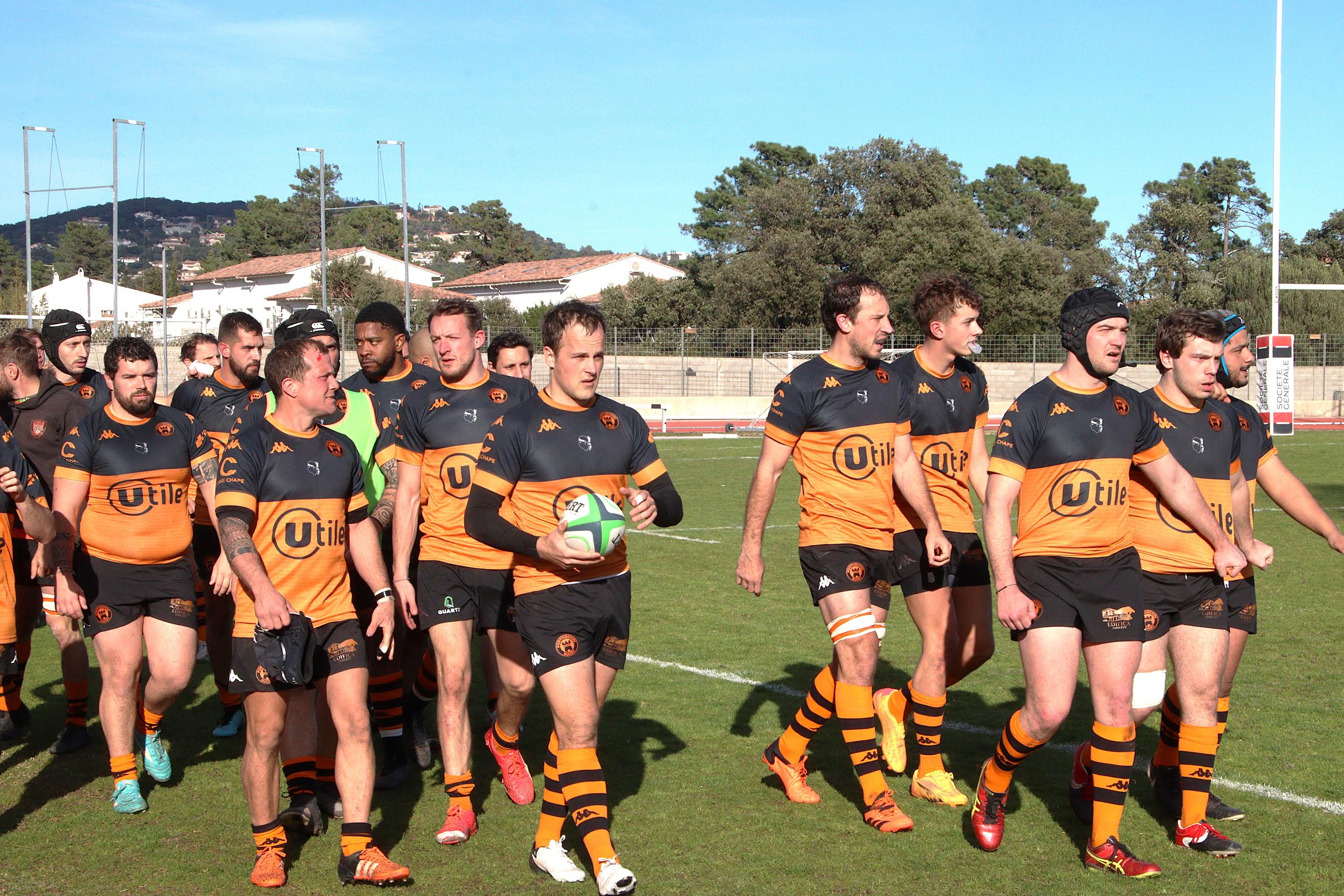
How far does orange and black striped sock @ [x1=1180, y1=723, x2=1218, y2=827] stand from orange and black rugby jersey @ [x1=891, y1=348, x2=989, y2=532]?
1589mm

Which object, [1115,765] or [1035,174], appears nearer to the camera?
[1115,765]

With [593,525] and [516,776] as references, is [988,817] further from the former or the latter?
[516,776]

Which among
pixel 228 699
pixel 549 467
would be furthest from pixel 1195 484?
pixel 228 699

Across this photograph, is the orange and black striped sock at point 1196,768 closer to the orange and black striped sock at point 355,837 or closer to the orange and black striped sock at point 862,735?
the orange and black striped sock at point 862,735

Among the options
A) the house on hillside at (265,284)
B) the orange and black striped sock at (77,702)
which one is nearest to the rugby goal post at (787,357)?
the orange and black striped sock at (77,702)

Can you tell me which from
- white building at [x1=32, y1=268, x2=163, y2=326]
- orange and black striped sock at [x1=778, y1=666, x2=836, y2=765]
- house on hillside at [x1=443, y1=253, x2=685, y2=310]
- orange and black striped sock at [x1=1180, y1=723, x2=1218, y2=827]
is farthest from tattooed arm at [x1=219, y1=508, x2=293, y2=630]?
white building at [x1=32, y1=268, x2=163, y2=326]

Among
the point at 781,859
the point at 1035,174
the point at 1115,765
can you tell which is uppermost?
the point at 1035,174

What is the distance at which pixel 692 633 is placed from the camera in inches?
381

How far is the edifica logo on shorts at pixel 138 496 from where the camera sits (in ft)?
20.0

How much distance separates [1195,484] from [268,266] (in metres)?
85.7

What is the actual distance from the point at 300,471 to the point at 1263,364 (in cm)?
2451

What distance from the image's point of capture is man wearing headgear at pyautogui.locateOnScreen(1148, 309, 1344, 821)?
18.0 ft

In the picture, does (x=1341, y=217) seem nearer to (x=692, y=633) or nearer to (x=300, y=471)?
(x=692, y=633)

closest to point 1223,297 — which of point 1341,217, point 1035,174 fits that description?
point 1341,217
